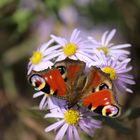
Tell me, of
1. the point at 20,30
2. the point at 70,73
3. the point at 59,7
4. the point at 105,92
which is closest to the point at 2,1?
the point at 20,30

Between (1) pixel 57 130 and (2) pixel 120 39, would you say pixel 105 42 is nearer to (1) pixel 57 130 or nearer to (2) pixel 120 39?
(1) pixel 57 130

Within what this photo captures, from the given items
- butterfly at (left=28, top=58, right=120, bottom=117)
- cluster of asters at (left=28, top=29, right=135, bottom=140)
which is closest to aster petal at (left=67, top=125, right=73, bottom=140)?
cluster of asters at (left=28, top=29, right=135, bottom=140)

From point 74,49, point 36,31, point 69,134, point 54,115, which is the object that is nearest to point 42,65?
point 74,49

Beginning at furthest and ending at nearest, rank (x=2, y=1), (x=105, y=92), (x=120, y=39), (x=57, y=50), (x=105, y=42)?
(x=120, y=39), (x=2, y=1), (x=105, y=42), (x=57, y=50), (x=105, y=92)

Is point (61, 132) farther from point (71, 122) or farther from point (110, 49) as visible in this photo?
point (110, 49)

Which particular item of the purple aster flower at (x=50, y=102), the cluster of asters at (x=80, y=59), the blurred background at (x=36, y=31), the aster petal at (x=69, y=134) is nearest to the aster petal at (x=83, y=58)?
the cluster of asters at (x=80, y=59)

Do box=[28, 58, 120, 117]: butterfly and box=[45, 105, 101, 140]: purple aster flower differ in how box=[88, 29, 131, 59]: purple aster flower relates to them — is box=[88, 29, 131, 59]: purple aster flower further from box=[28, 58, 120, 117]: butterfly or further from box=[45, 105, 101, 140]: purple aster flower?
box=[45, 105, 101, 140]: purple aster flower

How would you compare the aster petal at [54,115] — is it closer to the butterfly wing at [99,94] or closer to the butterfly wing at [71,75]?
the butterfly wing at [71,75]

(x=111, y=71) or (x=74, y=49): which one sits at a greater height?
(x=74, y=49)
